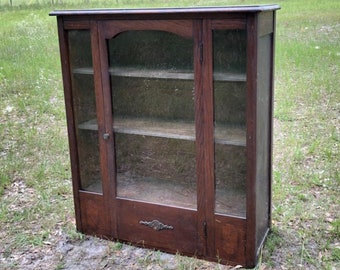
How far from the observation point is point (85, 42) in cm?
286

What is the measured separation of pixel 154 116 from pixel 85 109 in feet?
1.44

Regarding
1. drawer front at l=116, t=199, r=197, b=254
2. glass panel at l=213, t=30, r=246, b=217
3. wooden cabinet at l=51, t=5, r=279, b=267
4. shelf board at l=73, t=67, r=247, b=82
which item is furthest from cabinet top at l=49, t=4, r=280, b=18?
drawer front at l=116, t=199, r=197, b=254

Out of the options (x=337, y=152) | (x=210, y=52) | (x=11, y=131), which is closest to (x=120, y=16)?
(x=210, y=52)

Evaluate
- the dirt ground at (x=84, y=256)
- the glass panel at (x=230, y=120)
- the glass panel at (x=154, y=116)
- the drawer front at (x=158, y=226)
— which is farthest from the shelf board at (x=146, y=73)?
the dirt ground at (x=84, y=256)

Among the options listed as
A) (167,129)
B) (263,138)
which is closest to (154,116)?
(167,129)

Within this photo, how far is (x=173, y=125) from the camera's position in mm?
2896

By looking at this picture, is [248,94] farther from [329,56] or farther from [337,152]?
[329,56]

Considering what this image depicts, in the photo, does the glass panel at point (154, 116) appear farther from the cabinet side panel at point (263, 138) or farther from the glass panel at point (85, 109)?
the cabinet side panel at point (263, 138)

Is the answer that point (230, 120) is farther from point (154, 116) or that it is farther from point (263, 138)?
point (154, 116)

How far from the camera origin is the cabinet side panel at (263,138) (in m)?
2.55

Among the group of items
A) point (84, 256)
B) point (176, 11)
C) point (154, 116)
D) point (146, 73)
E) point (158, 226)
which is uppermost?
point (176, 11)

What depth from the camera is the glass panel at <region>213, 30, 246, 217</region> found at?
248 centimetres

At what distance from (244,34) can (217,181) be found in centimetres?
83

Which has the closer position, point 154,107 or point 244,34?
point 244,34
